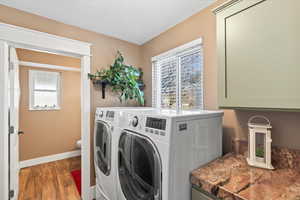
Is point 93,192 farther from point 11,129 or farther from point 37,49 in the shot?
point 37,49

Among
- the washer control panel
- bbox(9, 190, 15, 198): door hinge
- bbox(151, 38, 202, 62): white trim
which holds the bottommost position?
bbox(9, 190, 15, 198): door hinge

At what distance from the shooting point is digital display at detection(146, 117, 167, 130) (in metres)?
0.91

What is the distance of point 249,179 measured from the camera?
870mm

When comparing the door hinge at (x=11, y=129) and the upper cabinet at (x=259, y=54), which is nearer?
the upper cabinet at (x=259, y=54)

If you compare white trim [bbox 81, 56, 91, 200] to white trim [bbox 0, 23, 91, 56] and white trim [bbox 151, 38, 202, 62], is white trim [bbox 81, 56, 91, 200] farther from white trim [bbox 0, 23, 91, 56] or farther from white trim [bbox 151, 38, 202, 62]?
white trim [bbox 151, 38, 202, 62]

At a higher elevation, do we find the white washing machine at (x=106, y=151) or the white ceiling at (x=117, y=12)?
the white ceiling at (x=117, y=12)

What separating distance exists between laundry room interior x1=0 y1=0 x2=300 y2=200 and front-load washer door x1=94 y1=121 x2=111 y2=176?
0.8 inches

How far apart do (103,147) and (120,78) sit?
38.7 inches

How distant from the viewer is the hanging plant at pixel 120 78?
6.82 feet

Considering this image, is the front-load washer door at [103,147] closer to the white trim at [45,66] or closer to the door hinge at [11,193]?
the door hinge at [11,193]

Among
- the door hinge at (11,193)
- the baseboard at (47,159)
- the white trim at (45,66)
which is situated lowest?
the baseboard at (47,159)

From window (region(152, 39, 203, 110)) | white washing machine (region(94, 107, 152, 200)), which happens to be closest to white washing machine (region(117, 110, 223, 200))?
white washing machine (region(94, 107, 152, 200))

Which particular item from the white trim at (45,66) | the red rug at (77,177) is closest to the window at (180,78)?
the red rug at (77,177)

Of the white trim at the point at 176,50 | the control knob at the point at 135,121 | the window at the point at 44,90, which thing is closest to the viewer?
the control knob at the point at 135,121
